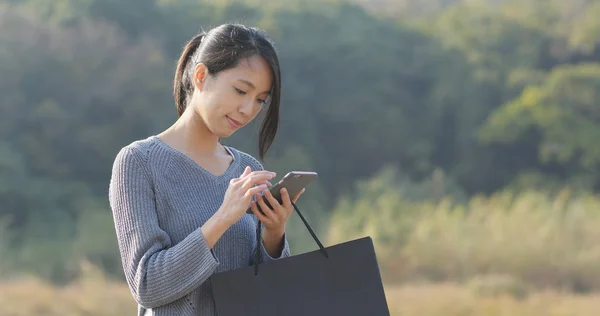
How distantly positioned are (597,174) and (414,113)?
352cm

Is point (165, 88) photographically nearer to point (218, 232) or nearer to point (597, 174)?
point (597, 174)

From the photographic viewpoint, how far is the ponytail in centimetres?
166

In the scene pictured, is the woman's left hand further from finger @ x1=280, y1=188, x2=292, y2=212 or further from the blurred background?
the blurred background

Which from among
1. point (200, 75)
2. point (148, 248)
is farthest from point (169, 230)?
point (200, 75)

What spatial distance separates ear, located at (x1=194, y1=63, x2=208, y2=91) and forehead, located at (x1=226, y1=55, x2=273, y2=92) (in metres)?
0.05

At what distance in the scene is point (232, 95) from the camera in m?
1.55

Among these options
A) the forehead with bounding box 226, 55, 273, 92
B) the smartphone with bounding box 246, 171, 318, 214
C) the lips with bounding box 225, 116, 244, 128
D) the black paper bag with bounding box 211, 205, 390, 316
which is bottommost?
the black paper bag with bounding box 211, 205, 390, 316

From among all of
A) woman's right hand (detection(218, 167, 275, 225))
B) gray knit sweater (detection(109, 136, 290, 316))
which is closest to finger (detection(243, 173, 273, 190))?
woman's right hand (detection(218, 167, 275, 225))

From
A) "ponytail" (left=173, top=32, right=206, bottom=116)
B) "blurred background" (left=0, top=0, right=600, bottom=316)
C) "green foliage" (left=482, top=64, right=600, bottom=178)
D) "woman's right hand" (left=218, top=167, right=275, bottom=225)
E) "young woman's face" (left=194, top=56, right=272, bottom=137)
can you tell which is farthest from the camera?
"green foliage" (left=482, top=64, right=600, bottom=178)

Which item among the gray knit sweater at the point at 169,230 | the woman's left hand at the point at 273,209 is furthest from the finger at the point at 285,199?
the gray knit sweater at the point at 169,230

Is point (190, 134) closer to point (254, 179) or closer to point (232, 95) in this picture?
point (232, 95)

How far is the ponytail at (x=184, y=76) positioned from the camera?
1.66m

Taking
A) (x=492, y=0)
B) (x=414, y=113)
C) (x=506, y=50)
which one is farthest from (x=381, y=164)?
(x=492, y=0)

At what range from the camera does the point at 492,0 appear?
20.2m
